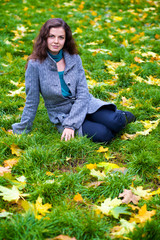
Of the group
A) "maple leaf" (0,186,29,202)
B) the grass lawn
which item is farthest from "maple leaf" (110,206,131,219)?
"maple leaf" (0,186,29,202)

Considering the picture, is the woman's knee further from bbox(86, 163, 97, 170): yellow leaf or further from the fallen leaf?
the fallen leaf

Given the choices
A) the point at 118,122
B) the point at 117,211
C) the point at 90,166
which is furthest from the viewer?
the point at 118,122

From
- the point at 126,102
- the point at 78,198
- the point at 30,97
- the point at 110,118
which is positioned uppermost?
the point at 30,97

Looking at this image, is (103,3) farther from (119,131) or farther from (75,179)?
(75,179)

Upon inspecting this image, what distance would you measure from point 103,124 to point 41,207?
3.80ft

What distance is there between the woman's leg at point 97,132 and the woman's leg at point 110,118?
0.05 meters

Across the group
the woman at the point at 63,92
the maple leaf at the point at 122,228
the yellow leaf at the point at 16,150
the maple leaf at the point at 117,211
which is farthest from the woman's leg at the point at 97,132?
the maple leaf at the point at 122,228

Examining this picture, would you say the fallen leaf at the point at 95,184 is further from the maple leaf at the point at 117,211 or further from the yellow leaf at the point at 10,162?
the yellow leaf at the point at 10,162

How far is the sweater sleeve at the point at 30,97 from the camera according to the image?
7.84ft

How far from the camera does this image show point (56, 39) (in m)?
2.34

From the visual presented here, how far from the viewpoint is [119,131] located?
8.86ft

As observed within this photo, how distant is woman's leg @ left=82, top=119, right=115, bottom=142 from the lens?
248cm

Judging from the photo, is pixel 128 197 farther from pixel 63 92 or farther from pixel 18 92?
pixel 18 92

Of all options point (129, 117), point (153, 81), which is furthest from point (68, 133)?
point (153, 81)
